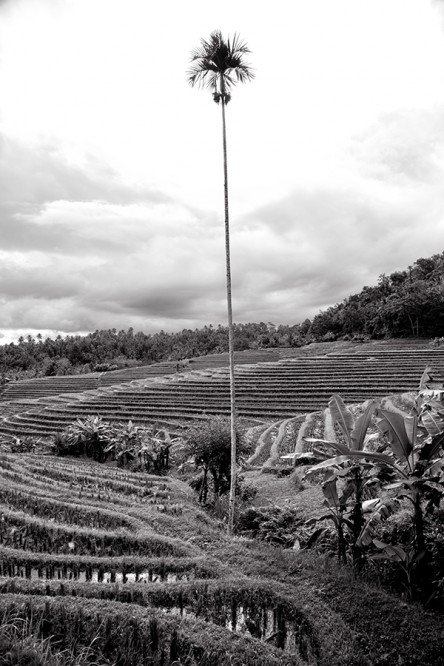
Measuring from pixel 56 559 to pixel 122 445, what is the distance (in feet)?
46.0

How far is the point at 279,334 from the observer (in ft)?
354

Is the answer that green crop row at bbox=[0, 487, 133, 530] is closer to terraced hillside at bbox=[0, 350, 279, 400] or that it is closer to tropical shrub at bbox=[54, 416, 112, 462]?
tropical shrub at bbox=[54, 416, 112, 462]

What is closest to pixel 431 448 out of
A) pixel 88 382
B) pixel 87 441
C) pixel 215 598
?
pixel 215 598

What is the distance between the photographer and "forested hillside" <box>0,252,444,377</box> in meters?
67.0

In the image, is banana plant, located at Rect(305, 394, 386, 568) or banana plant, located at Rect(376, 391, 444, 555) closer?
banana plant, located at Rect(376, 391, 444, 555)

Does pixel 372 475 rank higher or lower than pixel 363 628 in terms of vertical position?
higher

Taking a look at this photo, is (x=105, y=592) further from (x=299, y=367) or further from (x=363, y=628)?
(x=299, y=367)

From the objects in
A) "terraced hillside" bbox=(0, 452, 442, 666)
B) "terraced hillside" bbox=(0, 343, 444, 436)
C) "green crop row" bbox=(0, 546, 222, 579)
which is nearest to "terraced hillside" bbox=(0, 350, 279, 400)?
"terraced hillside" bbox=(0, 343, 444, 436)

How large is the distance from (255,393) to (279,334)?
2753 inches

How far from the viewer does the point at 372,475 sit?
6.70m

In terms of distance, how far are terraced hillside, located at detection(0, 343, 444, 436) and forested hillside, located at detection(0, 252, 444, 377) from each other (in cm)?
1556

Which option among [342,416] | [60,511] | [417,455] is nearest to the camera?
[417,455]

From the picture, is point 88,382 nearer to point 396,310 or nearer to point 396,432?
point 396,310

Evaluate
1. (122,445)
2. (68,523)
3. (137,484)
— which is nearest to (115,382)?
(122,445)
